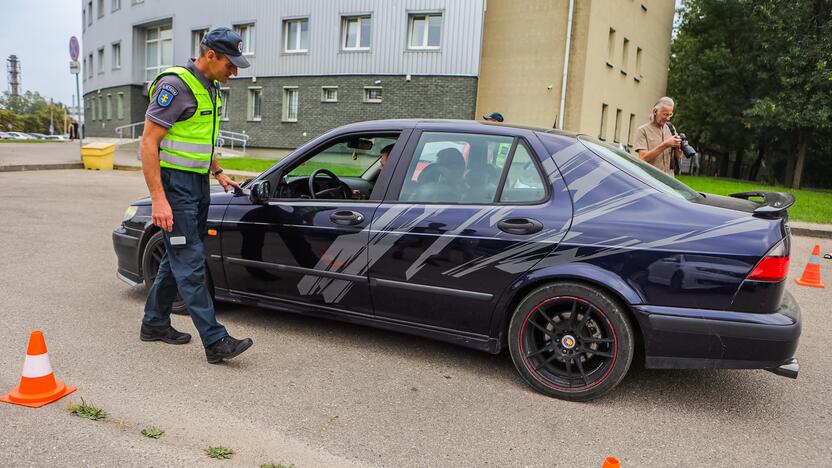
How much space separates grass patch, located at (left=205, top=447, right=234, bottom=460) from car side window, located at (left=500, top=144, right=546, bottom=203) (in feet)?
6.48

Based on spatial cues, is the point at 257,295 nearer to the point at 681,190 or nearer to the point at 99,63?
the point at 681,190

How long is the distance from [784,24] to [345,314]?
29.2 meters

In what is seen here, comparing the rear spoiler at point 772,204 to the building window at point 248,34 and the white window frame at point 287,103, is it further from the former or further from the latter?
the building window at point 248,34

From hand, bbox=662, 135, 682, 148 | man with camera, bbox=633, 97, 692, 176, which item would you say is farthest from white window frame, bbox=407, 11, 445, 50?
hand, bbox=662, 135, 682, 148

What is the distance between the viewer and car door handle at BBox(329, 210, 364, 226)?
3754 mm

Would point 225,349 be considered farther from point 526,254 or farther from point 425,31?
point 425,31

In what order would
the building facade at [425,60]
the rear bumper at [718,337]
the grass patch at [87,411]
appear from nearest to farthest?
1. the grass patch at [87,411]
2. the rear bumper at [718,337]
3. the building facade at [425,60]

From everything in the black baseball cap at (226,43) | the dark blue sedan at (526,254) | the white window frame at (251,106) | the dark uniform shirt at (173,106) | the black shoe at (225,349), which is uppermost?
the white window frame at (251,106)

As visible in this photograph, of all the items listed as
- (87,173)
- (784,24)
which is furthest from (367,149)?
(784,24)

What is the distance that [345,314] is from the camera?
154 inches

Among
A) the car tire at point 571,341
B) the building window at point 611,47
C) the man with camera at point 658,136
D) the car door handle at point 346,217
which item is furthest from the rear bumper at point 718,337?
the building window at point 611,47

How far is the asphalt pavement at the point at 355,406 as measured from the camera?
Answer: 2.66 meters

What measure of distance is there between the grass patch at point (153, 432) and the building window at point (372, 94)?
20.6m

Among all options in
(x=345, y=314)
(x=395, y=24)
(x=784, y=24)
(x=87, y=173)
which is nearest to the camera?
(x=345, y=314)
